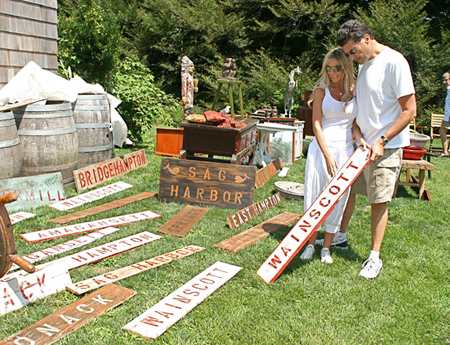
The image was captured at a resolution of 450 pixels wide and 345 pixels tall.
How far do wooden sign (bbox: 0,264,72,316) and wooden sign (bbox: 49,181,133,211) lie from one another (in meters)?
2.01

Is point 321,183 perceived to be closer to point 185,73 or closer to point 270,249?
point 270,249

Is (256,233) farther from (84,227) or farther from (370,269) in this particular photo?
(84,227)

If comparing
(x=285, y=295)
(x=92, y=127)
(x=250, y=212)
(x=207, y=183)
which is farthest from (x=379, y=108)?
(x=92, y=127)

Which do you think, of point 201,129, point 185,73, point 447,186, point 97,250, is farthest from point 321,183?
point 185,73

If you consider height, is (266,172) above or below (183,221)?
above

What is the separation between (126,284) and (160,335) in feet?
2.33

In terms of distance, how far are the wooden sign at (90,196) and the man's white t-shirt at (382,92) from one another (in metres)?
3.45

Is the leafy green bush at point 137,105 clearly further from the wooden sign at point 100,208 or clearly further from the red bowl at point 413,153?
the red bowl at point 413,153

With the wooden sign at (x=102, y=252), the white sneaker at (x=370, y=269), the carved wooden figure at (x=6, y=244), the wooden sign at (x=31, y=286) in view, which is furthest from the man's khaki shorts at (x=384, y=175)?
the carved wooden figure at (x=6, y=244)

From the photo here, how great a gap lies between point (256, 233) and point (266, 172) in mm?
2552

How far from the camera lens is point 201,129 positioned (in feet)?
18.6

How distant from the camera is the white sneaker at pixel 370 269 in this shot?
343 centimetres

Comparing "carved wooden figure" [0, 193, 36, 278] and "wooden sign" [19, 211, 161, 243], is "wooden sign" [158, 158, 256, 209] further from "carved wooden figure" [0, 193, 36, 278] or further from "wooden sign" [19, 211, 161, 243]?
"carved wooden figure" [0, 193, 36, 278]

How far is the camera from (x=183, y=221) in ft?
14.9
